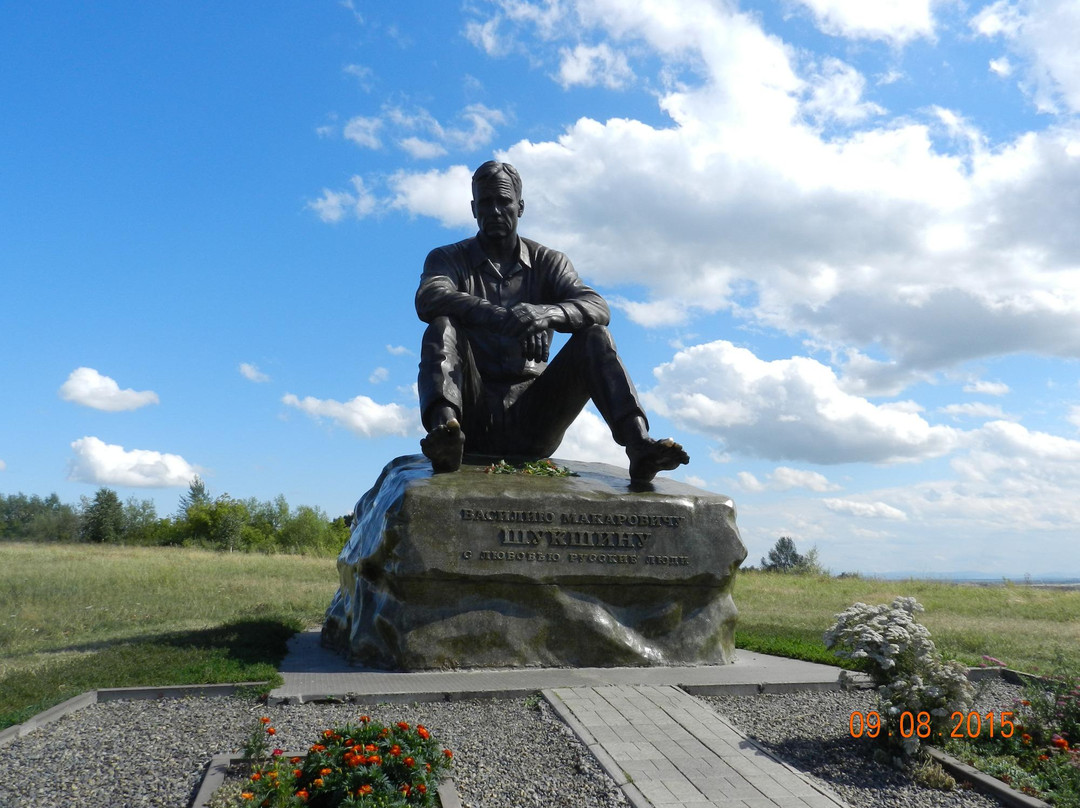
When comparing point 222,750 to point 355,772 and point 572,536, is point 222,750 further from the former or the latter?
point 572,536

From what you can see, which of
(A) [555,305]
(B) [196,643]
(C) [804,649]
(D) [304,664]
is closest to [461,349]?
(A) [555,305]

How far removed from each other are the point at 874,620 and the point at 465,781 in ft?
7.84

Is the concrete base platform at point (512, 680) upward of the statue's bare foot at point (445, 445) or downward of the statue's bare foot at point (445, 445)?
downward

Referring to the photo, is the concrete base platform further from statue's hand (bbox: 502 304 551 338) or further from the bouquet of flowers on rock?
statue's hand (bbox: 502 304 551 338)

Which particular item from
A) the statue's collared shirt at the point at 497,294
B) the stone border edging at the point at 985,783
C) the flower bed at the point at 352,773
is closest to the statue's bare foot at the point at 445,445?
the statue's collared shirt at the point at 497,294

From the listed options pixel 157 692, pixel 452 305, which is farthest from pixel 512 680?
pixel 452 305

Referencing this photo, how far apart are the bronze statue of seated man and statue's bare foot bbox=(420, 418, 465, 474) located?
0.09ft

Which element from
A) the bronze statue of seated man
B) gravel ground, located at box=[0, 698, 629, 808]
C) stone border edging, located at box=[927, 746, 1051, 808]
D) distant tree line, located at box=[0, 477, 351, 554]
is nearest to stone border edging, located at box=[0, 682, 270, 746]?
gravel ground, located at box=[0, 698, 629, 808]

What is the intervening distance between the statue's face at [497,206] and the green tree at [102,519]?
45.9 m

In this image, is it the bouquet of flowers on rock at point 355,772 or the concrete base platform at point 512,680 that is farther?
the concrete base platform at point 512,680

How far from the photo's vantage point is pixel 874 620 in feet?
15.8

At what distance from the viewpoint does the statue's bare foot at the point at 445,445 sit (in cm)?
654

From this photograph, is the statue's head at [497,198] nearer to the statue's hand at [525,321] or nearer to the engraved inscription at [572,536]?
the statue's hand at [525,321]

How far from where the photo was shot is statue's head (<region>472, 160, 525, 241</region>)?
808 centimetres
